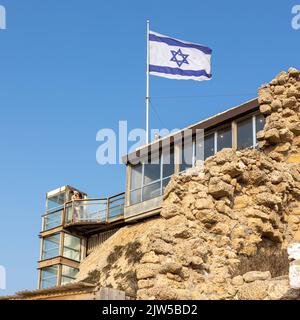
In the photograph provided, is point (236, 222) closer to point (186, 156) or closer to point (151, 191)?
point (186, 156)

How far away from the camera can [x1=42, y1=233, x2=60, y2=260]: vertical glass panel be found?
31.4m

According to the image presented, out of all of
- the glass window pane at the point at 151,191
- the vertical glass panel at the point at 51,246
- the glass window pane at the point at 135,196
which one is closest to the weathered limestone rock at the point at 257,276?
the glass window pane at the point at 151,191

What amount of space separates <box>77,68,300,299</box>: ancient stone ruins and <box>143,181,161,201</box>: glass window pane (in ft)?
37.3

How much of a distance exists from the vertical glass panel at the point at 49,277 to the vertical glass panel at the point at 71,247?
87cm

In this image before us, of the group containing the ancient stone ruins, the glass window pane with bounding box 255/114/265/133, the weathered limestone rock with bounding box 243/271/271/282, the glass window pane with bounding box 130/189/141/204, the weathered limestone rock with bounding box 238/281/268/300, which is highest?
the glass window pane with bounding box 255/114/265/133

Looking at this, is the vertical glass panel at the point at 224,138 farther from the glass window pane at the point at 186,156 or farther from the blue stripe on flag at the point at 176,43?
the blue stripe on flag at the point at 176,43

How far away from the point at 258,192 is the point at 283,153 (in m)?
2.05

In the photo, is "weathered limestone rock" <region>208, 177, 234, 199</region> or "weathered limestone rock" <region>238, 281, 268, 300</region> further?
"weathered limestone rock" <region>208, 177, 234, 199</region>

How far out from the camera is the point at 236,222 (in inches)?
529

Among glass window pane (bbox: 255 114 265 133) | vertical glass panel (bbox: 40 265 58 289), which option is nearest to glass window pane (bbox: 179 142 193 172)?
glass window pane (bbox: 255 114 265 133)

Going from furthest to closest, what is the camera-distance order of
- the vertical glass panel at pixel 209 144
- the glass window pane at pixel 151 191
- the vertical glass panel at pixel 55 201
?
the vertical glass panel at pixel 55 201 < the glass window pane at pixel 151 191 < the vertical glass panel at pixel 209 144

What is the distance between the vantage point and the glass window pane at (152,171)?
27.7 meters

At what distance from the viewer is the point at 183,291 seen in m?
10.9

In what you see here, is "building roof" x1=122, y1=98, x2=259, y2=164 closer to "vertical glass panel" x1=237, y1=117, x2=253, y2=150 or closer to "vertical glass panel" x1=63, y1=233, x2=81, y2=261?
"vertical glass panel" x1=237, y1=117, x2=253, y2=150
